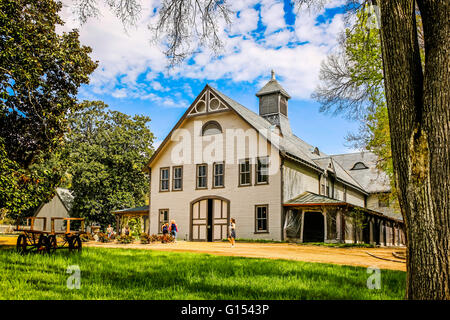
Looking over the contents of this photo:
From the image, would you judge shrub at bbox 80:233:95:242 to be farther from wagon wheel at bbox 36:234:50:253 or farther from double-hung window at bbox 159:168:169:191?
wagon wheel at bbox 36:234:50:253

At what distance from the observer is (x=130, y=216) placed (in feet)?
114

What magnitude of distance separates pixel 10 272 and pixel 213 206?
2052 cm

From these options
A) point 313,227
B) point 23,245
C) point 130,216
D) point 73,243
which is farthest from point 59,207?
point 23,245

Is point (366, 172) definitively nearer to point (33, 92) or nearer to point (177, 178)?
point (177, 178)

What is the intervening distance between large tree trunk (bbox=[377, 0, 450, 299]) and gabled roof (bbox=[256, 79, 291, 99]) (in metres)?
29.5

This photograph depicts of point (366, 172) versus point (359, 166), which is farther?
point (359, 166)

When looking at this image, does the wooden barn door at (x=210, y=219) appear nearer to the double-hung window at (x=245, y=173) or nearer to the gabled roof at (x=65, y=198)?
the double-hung window at (x=245, y=173)

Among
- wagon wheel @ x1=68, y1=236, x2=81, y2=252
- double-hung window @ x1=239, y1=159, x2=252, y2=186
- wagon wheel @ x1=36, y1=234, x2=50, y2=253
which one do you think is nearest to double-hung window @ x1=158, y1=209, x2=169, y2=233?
double-hung window @ x1=239, y1=159, x2=252, y2=186

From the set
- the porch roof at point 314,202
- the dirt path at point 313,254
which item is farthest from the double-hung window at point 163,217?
the dirt path at point 313,254

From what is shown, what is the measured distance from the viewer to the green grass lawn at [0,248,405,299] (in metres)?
6.40

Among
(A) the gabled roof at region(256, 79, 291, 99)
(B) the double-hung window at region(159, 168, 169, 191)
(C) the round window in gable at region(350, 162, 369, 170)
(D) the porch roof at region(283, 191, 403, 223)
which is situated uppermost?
(A) the gabled roof at region(256, 79, 291, 99)

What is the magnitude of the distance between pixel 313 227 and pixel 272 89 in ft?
41.3

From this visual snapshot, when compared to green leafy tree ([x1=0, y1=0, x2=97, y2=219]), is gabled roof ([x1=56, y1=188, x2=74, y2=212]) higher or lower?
lower

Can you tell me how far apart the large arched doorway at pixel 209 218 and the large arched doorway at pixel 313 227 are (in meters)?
5.51
